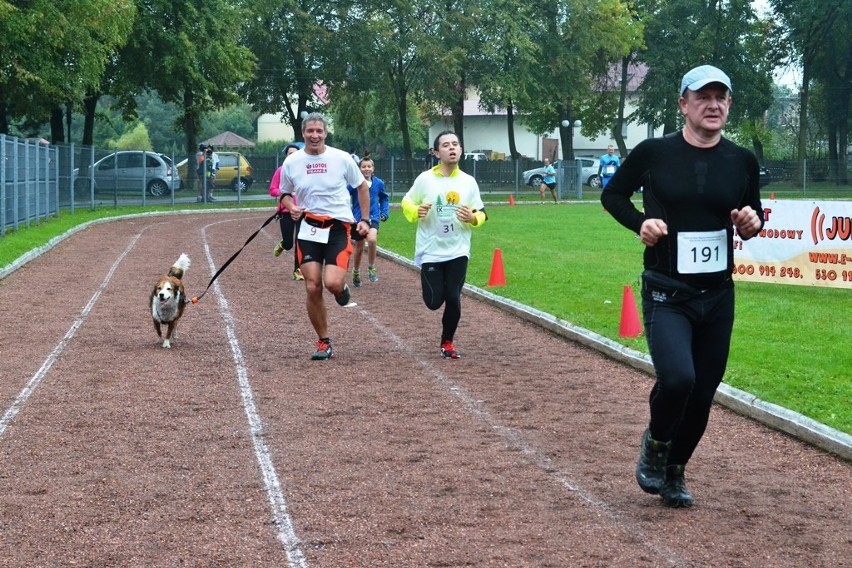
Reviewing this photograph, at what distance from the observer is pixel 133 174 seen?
143ft

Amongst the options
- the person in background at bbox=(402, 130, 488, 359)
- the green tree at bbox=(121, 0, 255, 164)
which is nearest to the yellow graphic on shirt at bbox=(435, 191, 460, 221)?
the person in background at bbox=(402, 130, 488, 359)

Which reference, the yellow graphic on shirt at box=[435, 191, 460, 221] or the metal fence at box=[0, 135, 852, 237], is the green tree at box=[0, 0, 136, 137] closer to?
the metal fence at box=[0, 135, 852, 237]

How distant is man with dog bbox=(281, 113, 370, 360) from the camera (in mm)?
11062

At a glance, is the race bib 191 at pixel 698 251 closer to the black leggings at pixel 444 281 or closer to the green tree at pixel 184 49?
the black leggings at pixel 444 281

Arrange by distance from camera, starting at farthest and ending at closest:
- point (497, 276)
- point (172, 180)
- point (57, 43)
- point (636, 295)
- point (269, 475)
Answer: point (172, 180) → point (57, 43) → point (497, 276) → point (636, 295) → point (269, 475)

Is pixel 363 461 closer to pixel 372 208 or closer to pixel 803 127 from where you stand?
pixel 372 208

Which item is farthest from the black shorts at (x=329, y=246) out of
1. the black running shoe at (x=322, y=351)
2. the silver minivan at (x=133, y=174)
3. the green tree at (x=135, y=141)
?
the green tree at (x=135, y=141)

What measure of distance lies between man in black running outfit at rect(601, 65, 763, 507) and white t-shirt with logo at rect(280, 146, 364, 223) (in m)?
5.07

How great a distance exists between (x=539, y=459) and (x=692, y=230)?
6.79ft

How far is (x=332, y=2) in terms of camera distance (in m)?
59.2

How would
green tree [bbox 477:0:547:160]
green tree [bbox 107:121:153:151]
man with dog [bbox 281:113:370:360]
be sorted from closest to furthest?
man with dog [bbox 281:113:370:360] < green tree [bbox 477:0:547:160] < green tree [bbox 107:121:153:151]

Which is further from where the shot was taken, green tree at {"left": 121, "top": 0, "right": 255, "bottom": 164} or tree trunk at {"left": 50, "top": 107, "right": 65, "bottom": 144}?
tree trunk at {"left": 50, "top": 107, "right": 65, "bottom": 144}

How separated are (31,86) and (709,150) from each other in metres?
31.7

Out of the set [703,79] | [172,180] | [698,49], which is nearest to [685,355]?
[703,79]
